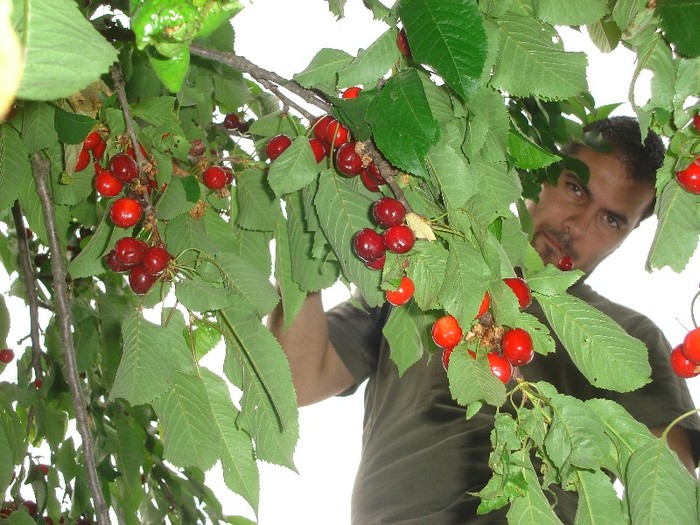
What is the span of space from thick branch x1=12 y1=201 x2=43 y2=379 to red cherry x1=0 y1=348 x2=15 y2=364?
25 cm

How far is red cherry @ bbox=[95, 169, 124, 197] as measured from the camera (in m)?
1.06

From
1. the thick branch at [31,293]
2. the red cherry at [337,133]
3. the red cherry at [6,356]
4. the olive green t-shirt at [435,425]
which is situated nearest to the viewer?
the red cherry at [337,133]

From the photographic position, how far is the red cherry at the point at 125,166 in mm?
1011

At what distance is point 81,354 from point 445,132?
1222 mm

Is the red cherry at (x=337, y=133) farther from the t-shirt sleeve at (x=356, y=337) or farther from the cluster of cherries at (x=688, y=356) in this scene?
the t-shirt sleeve at (x=356, y=337)

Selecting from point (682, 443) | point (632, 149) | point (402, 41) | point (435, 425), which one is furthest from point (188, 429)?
point (632, 149)

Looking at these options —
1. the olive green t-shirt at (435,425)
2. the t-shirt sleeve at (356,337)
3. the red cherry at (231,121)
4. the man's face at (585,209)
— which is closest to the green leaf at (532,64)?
the red cherry at (231,121)

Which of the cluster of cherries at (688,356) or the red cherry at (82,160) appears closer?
the cluster of cherries at (688,356)

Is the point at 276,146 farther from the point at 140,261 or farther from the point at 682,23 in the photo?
the point at 682,23

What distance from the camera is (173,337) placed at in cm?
93

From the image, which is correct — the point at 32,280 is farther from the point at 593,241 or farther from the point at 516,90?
the point at 593,241

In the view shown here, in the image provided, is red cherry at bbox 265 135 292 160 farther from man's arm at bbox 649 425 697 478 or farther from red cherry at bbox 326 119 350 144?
man's arm at bbox 649 425 697 478

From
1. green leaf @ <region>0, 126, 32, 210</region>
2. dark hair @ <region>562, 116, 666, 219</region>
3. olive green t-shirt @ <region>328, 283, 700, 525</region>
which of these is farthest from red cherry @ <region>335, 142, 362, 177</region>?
dark hair @ <region>562, 116, 666, 219</region>

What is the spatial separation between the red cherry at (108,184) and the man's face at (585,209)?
1.74 metres
